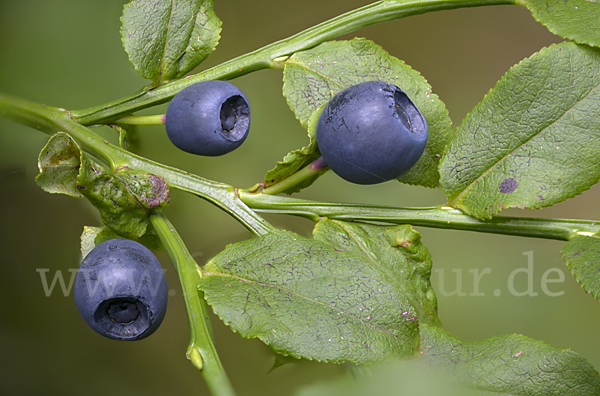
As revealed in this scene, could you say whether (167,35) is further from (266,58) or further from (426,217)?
(426,217)

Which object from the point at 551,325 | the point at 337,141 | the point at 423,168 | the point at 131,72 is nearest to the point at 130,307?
the point at 337,141

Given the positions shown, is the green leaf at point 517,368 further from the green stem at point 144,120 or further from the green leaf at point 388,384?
→ the green stem at point 144,120

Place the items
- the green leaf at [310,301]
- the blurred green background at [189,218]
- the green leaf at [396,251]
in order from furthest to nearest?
the blurred green background at [189,218], the green leaf at [396,251], the green leaf at [310,301]

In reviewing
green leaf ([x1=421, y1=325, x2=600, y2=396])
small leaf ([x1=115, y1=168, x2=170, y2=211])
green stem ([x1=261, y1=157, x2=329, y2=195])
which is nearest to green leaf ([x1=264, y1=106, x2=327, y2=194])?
green stem ([x1=261, y1=157, x2=329, y2=195])

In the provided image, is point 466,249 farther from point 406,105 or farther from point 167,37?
point 167,37

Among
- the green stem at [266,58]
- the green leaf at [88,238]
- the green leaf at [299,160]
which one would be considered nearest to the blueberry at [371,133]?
the green leaf at [299,160]

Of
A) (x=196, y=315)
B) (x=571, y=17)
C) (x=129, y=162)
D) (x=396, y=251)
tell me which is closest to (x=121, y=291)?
(x=196, y=315)

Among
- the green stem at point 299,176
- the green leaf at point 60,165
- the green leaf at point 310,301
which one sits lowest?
the green leaf at point 310,301
